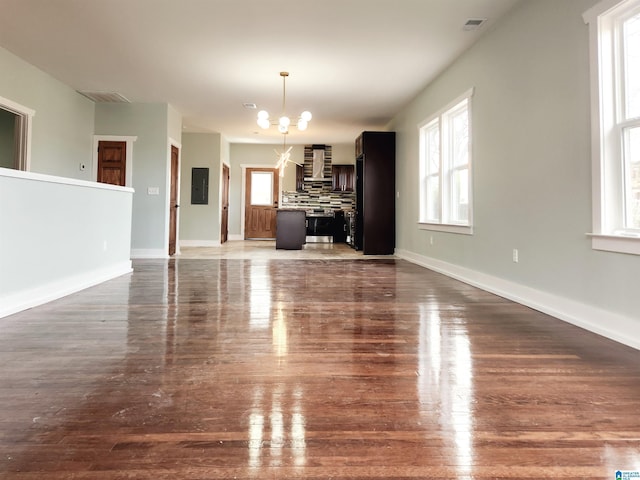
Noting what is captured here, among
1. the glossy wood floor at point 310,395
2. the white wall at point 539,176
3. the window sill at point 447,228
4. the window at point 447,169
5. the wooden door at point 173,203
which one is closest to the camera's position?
the glossy wood floor at point 310,395

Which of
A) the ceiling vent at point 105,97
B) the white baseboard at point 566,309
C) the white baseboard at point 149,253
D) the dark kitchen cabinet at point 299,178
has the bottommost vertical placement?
the white baseboard at point 566,309

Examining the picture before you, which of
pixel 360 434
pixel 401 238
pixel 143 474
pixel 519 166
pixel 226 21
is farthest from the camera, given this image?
pixel 401 238

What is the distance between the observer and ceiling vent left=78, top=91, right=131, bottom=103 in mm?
6039

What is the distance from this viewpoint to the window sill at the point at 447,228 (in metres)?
4.34

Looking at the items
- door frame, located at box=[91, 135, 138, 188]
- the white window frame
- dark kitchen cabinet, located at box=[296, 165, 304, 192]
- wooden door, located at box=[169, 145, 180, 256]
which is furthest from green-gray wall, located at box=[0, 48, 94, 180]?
the white window frame

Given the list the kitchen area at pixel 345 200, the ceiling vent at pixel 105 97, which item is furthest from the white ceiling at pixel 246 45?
the kitchen area at pixel 345 200

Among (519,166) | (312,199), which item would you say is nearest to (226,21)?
(519,166)

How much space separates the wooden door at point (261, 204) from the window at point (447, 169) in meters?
5.79

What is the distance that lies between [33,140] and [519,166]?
5901 mm

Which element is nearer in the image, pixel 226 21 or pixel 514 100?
pixel 514 100

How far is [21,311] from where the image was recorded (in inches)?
108

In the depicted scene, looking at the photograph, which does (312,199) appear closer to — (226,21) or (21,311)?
(226,21)

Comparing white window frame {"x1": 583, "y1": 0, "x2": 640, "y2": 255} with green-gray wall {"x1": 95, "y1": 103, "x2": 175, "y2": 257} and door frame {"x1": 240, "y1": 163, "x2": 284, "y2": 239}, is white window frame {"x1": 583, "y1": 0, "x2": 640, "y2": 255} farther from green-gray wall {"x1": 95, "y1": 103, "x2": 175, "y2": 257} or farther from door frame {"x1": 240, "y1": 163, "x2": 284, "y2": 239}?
door frame {"x1": 240, "y1": 163, "x2": 284, "y2": 239}

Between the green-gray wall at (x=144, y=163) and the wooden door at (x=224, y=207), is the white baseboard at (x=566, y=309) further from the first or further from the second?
the wooden door at (x=224, y=207)
